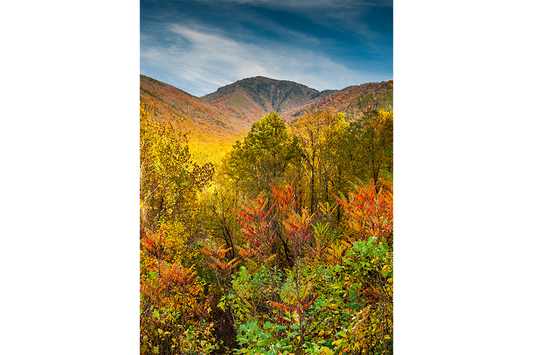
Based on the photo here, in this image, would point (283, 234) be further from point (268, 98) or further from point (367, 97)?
point (268, 98)

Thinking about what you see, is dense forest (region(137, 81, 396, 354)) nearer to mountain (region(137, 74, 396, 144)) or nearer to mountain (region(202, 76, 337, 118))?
mountain (region(137, 74, 396, 144))

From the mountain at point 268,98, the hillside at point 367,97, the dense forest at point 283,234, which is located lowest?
the dense forest at point 283,234

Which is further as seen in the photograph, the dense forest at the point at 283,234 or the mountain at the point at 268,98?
the mountain at the point at 268,98

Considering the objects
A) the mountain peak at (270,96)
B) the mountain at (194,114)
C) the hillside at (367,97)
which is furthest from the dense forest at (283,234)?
the mountain peak at (270,96)

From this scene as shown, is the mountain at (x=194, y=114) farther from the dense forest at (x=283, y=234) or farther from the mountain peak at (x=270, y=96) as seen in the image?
the mountain peak at (x=270, y=96)

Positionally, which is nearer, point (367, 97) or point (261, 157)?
point (367, 97)

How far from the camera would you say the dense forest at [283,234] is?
1862 mm

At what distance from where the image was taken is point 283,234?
2975mm

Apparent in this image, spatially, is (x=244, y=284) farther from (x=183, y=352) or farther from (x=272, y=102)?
(x=272, y=102)

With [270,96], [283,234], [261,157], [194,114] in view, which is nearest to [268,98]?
[270,96]

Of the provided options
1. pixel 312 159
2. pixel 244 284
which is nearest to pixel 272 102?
pixel 312 159

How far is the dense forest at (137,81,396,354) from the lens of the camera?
1862mm

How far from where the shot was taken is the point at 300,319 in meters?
2.17
